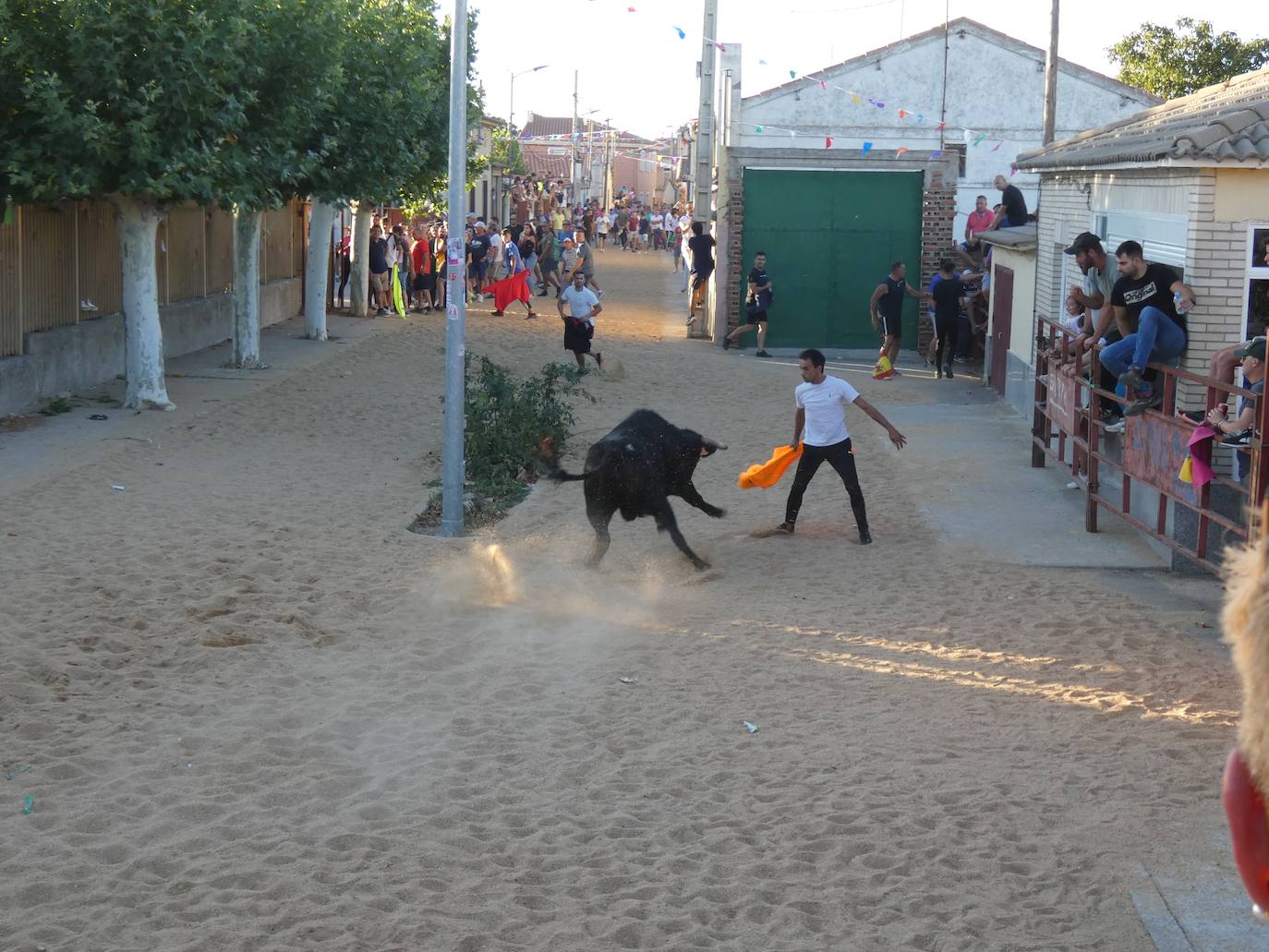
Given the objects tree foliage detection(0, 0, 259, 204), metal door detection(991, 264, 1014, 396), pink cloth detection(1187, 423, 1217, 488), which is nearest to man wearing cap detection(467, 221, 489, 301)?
metal door detection(991, 264, 1014, 396)

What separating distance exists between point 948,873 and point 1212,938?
947 millimetres

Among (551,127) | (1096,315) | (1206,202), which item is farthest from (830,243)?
(551,127)

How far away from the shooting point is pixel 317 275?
24.4 metres

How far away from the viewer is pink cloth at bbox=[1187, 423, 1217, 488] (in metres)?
8.64

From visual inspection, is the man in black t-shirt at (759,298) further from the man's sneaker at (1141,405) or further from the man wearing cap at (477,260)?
the man's sneaker at (1141,405)

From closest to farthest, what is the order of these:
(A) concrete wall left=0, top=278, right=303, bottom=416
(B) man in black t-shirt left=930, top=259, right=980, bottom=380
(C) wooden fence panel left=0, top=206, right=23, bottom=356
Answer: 1. (C) wooden fence panel left=0, top=206, right=23, bottom=356
2. (A) concrete wall left=0, top=278, right=303, bottom=416
3. (B) man in black t-shirt left=930, top=259, right=980, bottom=380

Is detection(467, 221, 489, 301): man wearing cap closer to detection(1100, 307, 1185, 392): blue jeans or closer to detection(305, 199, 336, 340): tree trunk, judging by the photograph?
detection(305, 199, 336, 340): tree trunk

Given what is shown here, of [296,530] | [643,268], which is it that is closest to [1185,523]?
[296,530]

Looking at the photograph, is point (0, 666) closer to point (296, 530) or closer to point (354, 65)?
point (296, 530)

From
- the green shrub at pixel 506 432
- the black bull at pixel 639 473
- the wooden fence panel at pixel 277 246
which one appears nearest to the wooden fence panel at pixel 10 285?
the green shrub at pixel 506 432

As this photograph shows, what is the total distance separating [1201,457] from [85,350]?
13568 mm

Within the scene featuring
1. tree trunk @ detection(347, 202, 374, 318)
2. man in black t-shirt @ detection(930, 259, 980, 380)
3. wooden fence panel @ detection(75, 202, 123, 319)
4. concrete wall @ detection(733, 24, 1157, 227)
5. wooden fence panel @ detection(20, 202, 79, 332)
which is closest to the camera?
wooden fence panel @ detection(20, 202, 79, 332)

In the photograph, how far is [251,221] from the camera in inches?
784

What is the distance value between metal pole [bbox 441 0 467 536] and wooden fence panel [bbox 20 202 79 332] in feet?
24.7
